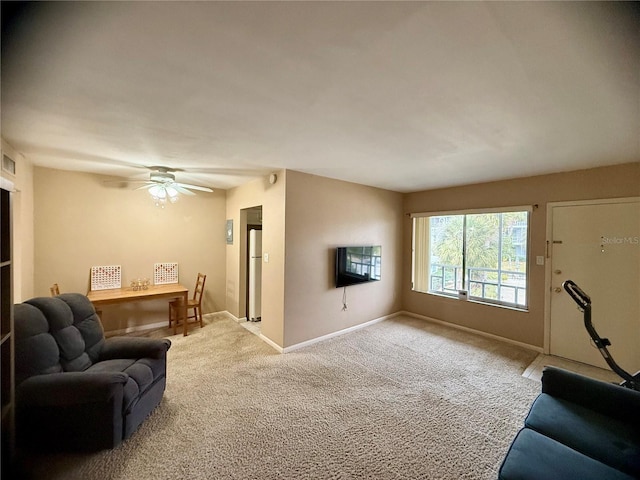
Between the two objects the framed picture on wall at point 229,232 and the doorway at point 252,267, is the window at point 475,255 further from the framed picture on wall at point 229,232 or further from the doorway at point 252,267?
the framed picture on wall at point 229,232

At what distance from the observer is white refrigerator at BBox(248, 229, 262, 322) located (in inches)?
175

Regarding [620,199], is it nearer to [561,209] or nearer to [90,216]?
[561,209]

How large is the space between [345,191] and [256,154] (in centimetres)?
172

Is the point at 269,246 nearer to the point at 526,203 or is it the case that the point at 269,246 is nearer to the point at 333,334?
the point at 333,334

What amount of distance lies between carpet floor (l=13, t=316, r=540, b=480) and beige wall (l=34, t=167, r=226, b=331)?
1421 millimetres

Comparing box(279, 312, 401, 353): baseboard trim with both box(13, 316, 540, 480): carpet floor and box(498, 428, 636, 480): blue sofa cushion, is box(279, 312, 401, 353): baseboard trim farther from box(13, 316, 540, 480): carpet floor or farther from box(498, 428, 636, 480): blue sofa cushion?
box(498, 428, 636, 480): blue sofa cushion

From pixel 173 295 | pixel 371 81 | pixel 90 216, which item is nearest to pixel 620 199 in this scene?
pixel 371 81

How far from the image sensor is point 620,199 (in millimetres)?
3004

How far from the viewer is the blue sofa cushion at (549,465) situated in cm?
124

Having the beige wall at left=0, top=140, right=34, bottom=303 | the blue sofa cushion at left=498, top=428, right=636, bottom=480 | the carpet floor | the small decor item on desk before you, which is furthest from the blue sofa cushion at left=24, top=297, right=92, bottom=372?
the blue sofa cushion at left=498, top=428, right=636, bottom=480

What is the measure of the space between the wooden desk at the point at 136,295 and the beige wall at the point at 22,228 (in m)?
0.63

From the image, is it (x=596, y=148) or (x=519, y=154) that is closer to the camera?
(x=596, y=148)

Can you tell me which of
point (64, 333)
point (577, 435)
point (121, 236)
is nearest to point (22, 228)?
Answer: point (121, 236)

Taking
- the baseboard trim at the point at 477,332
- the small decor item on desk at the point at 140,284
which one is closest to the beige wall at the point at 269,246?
the small decor item on desk at the point at 140,284
